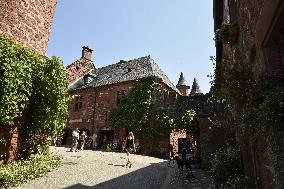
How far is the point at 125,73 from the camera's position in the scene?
27.2 m

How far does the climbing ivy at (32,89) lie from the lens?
961 centimetres

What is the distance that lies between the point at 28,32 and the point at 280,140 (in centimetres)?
1174

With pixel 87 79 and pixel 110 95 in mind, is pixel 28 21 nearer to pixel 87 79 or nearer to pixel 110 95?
pixel 110 95

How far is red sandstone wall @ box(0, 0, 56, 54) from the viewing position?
11.7 meters

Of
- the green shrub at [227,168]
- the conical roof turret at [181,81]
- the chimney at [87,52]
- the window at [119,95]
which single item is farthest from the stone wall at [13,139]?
the conical roof turret at [181,81]

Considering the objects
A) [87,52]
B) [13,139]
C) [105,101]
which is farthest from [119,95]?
[13,139]

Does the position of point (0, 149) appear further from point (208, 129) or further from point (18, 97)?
point (208, 129)

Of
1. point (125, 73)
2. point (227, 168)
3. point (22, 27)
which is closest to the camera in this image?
point (227, 168)

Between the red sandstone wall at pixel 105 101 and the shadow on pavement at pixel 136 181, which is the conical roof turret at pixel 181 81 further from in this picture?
the shadow on pavement at pixel 136 181

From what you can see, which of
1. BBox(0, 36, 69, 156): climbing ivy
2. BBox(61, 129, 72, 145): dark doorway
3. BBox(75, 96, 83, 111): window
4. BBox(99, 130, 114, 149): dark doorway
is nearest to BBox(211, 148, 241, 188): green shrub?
BBox(0, 36, 69, 156): climbing ivy

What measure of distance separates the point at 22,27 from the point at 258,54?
10.6 meters

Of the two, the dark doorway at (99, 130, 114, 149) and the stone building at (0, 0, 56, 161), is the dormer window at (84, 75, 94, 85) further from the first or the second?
the stone building at (0, 0, 56, 161)

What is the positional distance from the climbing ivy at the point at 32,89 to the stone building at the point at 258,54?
702cm

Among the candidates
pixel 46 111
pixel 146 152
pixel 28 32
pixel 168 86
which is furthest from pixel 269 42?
pixel 168 86
